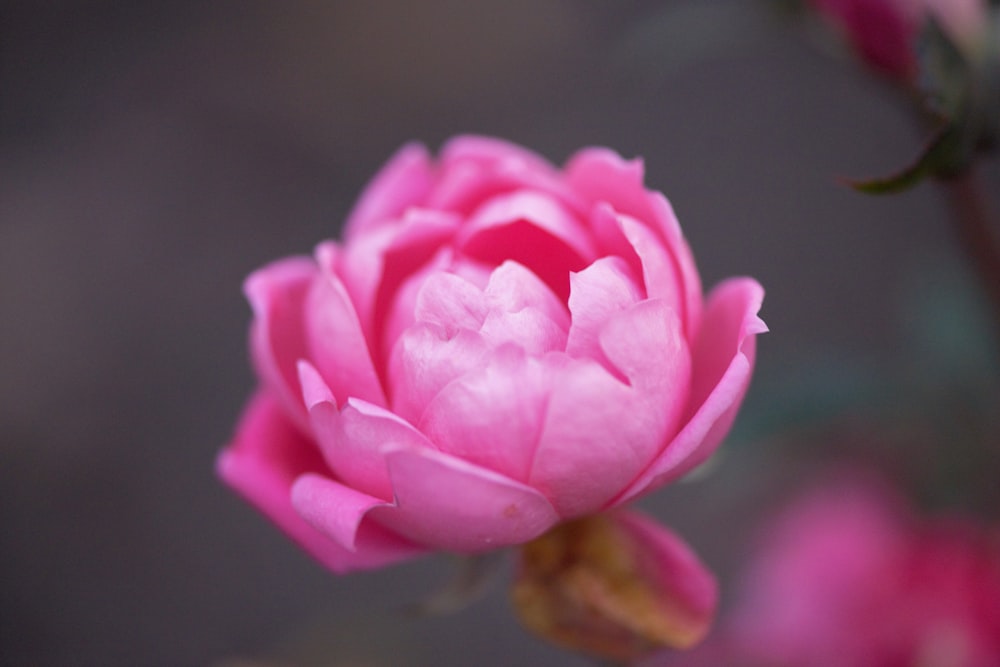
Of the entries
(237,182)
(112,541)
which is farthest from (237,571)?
(237,182)

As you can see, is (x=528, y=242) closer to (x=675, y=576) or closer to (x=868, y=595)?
(x=675, y=576)

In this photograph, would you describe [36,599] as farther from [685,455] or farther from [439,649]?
[685,455]

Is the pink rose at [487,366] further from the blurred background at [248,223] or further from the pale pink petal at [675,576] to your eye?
the blurred background at [248,223]

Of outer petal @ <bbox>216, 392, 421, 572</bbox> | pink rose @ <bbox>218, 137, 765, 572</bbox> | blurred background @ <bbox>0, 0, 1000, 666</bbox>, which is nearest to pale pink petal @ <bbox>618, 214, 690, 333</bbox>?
pink rose @ <bbox>218, 137, 765, 572</bbox>

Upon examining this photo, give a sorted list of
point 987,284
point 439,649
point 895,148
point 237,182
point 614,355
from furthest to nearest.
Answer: point 237,182 → point 895,148 → point 439,649 → point 987,284 → point 614,355

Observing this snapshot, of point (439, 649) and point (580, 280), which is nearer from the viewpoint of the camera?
point (580, 280)

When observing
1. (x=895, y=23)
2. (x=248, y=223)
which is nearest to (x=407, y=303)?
(x=895, y=23)

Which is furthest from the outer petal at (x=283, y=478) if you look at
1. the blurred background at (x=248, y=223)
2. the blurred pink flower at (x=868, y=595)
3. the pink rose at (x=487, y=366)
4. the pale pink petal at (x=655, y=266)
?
the blurred background at (x=248, y=223)
